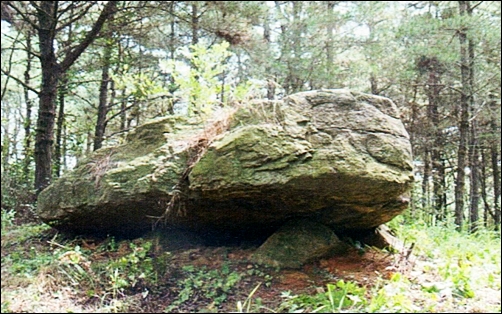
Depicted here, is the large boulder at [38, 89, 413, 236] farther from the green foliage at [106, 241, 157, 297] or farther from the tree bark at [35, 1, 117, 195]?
the tree bark at [35, 1, 117, 195]

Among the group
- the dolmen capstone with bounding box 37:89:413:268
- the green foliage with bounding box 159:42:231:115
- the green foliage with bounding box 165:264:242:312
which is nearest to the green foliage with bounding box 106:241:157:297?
the green foliage with bounding box 165:264:242:312

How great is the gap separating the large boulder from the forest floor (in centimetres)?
37

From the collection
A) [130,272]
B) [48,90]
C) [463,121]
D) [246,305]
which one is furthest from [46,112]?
[463,121]

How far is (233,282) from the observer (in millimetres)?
3074

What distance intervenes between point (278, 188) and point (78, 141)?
7.07 meters

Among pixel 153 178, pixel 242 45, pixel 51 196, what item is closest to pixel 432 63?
pixel 242 45

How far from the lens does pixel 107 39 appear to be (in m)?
6.11

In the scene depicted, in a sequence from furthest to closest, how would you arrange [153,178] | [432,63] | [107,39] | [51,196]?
1. [432,63]
2. [107,39]
3. [51,196]
4. [153,178]

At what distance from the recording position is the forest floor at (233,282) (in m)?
2.70

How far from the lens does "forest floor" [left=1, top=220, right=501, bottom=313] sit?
2701 mm

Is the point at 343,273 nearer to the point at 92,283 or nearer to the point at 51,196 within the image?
the point at 92,283

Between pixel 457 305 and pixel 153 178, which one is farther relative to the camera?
pixel 153 178

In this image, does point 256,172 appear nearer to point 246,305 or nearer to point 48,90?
point 246,305

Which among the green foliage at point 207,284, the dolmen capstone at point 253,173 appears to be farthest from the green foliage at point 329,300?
the dolmen capstone at point 253,173
